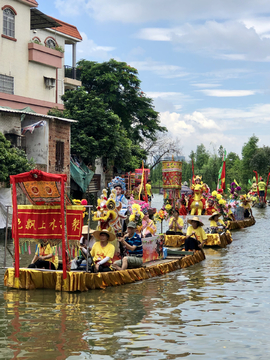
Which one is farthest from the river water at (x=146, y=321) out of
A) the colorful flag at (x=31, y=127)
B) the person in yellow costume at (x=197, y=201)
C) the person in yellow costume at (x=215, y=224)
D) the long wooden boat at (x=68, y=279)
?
the colorful flag at (x=31, y=127)

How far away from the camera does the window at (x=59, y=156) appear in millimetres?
29495

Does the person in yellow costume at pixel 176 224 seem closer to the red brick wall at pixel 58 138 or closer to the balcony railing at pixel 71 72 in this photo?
the red brick wall at pixel 58 138

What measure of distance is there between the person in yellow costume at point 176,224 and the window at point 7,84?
15.5 m

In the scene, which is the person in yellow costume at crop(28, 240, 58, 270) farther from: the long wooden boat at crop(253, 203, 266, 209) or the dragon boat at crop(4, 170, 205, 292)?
the long wooden boat at crop(253, 203, 266, 209)

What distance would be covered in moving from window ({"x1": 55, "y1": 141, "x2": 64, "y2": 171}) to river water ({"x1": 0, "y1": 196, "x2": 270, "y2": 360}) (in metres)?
17.1

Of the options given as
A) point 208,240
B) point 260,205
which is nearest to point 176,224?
point 208,240

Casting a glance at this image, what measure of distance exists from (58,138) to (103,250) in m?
18.2

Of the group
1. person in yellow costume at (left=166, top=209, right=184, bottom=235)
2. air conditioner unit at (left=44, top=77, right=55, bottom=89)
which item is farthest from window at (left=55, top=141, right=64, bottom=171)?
person in yellow costume at (left=166, top=209, right=184, bottom=235)

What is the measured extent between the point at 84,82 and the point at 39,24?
33.8 feet

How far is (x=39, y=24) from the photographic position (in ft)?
110

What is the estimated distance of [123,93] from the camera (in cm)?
4378

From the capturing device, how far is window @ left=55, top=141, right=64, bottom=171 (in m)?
29.5

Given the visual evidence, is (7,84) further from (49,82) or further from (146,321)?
(146,321)

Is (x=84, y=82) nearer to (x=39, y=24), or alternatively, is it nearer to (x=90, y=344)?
(x=39, y=24)
